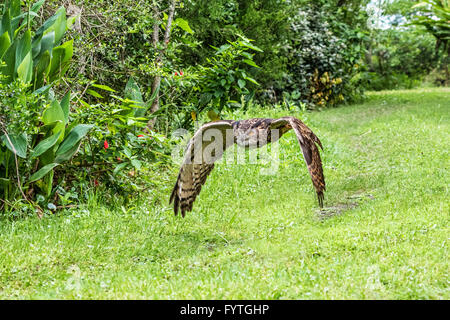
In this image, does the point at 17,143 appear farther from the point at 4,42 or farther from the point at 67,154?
the point at 4,42

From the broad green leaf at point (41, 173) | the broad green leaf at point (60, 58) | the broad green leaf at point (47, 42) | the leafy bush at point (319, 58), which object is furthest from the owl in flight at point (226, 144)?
the leafy bush at point (319, 58)

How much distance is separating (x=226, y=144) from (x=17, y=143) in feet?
6.67

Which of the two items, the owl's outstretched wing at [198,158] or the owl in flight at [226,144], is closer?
the owl in flight at [226,144]

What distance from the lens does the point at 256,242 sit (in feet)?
16.7

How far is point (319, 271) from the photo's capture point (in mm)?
4117

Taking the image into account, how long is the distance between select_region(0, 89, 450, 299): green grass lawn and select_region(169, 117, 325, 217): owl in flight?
0.48 metres

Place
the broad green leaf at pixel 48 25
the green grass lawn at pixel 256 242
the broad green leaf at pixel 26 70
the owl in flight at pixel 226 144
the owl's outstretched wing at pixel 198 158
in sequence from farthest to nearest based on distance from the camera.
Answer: the broad green leaf at pixel 48 25 < the broad green leaf at pixel 26 70 < the owl's outstretched wing at pixel 198 158 < the owl in flight at pixel 226 144 < the green grass lawn at pixel 256 242

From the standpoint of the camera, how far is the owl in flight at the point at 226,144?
4617mm

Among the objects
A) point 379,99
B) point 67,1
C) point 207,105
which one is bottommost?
point 379,99

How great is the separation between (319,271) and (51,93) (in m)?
3.49

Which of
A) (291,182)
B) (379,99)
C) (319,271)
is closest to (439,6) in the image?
(379,99)

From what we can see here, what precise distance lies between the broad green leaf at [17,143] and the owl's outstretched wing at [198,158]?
147 cm

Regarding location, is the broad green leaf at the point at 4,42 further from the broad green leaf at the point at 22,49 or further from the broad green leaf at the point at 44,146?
the broad green leaf at the point at 44,146
